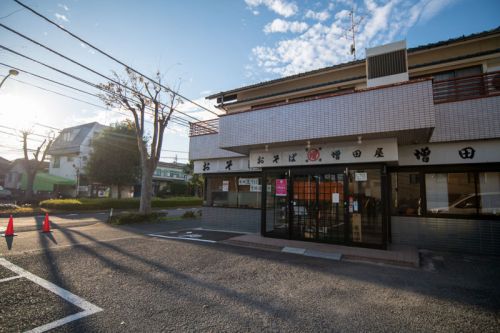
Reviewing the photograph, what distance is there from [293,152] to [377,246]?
4.13 meters

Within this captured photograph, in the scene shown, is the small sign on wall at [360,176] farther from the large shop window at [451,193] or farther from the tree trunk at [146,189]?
the tree trunk at [146,189]

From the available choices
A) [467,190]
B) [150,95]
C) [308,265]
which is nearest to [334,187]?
[308,265]

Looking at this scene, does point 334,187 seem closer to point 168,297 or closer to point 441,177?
point 441,177

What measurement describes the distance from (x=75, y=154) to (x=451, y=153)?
38.5 metres

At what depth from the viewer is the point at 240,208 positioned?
11438mm

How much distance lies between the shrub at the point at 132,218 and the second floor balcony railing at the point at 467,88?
15367 millimetres

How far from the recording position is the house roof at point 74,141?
32844mm

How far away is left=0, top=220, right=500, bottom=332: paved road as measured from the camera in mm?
3432

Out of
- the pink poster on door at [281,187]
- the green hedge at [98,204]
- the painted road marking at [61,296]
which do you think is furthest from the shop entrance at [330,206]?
the green hedge at [98,204]

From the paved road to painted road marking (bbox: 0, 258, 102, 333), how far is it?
122 mm

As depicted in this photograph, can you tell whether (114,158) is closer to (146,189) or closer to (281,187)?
(146,189)

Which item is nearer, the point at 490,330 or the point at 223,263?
the point at 490,330

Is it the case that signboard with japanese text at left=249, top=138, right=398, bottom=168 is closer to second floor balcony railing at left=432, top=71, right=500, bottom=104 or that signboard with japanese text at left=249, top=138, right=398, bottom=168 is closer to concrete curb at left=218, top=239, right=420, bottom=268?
second floor balcony railing at left=432, top=71, right=500, bottom=104

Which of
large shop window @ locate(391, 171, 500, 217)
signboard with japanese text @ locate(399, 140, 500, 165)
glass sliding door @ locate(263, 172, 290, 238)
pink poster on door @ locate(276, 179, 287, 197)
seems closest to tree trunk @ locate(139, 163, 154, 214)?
glass sliding door @ locate(263, 172, 290, 238)
